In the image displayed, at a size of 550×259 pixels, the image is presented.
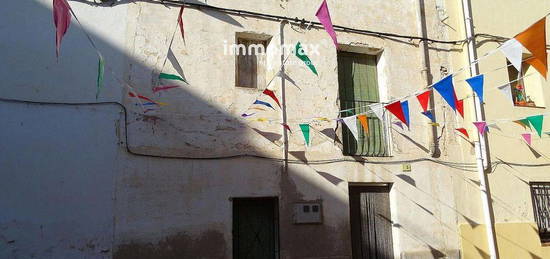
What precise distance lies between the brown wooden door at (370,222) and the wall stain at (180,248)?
223cm

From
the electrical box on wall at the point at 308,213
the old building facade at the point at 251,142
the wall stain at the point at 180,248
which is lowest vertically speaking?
the wall stain at the point at 180,248

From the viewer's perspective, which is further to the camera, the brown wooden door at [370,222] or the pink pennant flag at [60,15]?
the brown wooden door at [370,222]

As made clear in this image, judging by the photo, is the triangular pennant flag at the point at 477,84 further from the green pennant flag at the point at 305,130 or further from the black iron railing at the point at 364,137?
the green pennant flag at the point at 305,130

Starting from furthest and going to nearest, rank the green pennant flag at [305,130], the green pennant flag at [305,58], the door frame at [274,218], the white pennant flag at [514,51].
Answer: the green pennant flag at [305,130] → the green pennant flag at [305,58] → the door frame at [274,218] → the white pennant flag at [514,51]

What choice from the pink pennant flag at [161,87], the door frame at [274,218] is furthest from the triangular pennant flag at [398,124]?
the pink pennant flag at [161,87]

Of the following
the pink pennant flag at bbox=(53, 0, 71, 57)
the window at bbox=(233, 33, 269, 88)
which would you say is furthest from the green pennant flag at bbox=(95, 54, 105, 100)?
the window at bbox=(233, 33, 269, 88)

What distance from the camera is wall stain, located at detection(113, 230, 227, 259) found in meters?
5.45

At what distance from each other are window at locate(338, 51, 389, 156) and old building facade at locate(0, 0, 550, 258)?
0.10ft

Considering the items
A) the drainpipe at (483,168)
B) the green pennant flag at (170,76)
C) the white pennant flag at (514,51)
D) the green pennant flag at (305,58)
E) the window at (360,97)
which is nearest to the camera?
the white pennant flag at (514,51)

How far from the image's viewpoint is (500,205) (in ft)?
23.8

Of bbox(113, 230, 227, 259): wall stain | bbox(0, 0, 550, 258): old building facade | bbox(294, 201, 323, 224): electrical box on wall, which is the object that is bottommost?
bbox(113, 230, 227, 259): wall stain

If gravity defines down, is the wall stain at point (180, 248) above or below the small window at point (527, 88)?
below

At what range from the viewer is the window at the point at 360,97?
7074 millimetres

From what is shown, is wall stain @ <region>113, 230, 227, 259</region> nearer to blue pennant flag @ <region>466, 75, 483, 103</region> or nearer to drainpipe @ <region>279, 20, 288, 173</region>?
drainpipe @ <region>279, 20, 288, 173</region>
